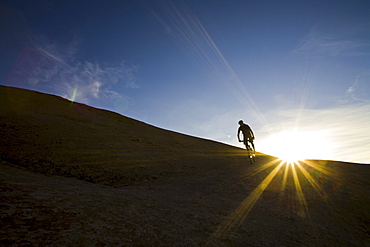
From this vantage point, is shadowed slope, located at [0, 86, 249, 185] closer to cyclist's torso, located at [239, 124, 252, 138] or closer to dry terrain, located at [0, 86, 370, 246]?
dry terrain, located at [0, 86, 370, 246]

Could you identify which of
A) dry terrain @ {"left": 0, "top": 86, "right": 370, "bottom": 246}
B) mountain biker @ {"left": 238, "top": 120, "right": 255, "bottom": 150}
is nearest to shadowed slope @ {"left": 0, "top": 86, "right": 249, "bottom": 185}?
dry terrain @ {"left": 0, "top": 86, "right": 370, "bottom": 246}

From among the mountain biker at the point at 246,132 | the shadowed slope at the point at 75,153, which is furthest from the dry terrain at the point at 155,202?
the mountain biker at the point at 246,132

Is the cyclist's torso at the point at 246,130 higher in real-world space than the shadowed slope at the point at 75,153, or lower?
higher

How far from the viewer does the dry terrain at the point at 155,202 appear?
6.91 feet

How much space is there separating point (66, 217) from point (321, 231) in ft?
12.9

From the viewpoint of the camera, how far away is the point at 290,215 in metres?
3.77

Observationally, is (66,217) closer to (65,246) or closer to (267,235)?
(65,246)

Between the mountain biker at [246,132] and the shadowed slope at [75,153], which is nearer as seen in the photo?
the shadowed slope at [75,153]

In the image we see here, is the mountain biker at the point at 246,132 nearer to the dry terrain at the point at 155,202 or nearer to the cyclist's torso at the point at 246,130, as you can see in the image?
the cyclist's torso at the point at 246,130

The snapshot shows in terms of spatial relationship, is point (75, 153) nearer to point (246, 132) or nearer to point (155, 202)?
point (155, 202)

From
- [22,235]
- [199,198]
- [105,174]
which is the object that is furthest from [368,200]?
[105,174]

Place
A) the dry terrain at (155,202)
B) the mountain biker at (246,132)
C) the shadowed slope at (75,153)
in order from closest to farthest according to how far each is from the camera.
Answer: the dry terrain at (155,202) < the shadowed slope at (75,153) < the mountain biker at (246,132)

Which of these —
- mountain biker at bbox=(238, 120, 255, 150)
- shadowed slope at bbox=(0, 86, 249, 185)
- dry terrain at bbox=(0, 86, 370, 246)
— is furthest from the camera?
mountain biker at bbox=(238, 120, 255, 150)

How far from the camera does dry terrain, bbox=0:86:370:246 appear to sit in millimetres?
2107
